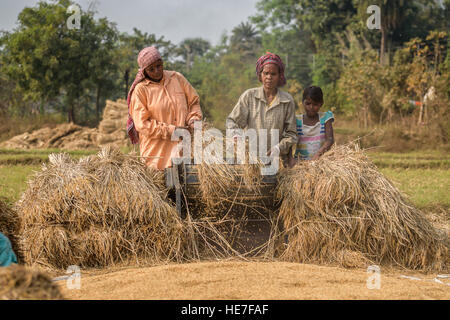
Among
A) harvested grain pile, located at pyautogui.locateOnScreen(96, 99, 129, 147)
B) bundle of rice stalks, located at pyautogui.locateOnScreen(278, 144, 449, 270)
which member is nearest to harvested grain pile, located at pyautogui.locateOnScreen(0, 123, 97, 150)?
harvested grain pile, located at pyautogui.locateOnScreen(96, 99, 129, 147)

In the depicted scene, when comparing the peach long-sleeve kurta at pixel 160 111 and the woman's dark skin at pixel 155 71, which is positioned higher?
the woman's dark skin at pixel 155 71

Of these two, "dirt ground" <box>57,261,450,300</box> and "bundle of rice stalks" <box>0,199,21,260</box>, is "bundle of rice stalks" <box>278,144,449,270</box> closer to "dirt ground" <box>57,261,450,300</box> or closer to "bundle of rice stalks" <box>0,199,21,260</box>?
"dirt ground" <box>57,261,450,300</box>

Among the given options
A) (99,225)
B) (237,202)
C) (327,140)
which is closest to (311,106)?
(327,140)

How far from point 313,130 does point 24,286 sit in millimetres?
3467

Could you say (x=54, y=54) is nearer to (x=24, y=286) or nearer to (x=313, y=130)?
(x=313, y=130)

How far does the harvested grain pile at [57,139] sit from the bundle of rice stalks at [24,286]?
49.7 feet

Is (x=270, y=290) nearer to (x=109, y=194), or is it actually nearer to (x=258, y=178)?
(x=258, y=178)

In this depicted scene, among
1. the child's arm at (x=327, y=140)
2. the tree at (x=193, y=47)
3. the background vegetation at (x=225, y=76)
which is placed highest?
the tree at (x=193, y=47)

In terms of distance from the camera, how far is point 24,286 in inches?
87.4

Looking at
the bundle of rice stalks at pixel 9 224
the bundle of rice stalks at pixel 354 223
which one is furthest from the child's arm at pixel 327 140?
the bundle of rice stalks at pixel 9 224

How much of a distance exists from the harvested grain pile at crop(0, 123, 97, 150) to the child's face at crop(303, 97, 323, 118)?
12892 millimetres

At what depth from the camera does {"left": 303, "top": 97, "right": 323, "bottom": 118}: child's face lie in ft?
16.7

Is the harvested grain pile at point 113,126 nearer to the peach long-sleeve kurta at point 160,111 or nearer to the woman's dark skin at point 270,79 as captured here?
the peach long-sleeve kurta at point 160,111

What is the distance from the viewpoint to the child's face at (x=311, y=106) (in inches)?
200
